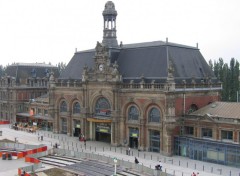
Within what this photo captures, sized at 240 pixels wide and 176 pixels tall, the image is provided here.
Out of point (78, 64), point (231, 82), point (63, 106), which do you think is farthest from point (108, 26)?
point (231, 82)

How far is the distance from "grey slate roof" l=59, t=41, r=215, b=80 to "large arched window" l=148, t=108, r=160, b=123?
5.69 metres

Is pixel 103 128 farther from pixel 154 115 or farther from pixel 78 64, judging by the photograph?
pixel 78 64

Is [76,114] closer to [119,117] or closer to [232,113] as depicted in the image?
[119,117]

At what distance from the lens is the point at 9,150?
6006 cm

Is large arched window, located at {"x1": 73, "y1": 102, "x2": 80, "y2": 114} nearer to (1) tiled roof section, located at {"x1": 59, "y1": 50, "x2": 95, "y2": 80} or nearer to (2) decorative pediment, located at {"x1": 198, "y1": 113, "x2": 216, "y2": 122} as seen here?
(1) tiled roof section, located at {"x1": 59, "y1": 50, "x2": 95, "y2": 80}

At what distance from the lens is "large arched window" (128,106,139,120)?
6166 centimetres

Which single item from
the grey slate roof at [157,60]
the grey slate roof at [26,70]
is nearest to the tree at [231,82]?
the grey slate roof at [157,60]

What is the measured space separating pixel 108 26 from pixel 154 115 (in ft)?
80.7

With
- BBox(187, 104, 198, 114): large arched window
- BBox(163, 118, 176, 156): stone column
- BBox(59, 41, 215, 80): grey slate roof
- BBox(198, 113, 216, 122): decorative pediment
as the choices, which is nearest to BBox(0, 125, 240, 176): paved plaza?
BBox(163, 118, 176, 156): stone column

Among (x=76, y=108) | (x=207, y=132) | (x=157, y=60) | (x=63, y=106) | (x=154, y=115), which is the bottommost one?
(x=207, y=132)

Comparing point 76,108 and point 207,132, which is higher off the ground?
point 76,108

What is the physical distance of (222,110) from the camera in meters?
55.8

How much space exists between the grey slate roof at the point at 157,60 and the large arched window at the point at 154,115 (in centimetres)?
569

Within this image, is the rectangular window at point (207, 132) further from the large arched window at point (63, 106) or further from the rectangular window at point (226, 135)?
the large arched window at point (63, 106)
